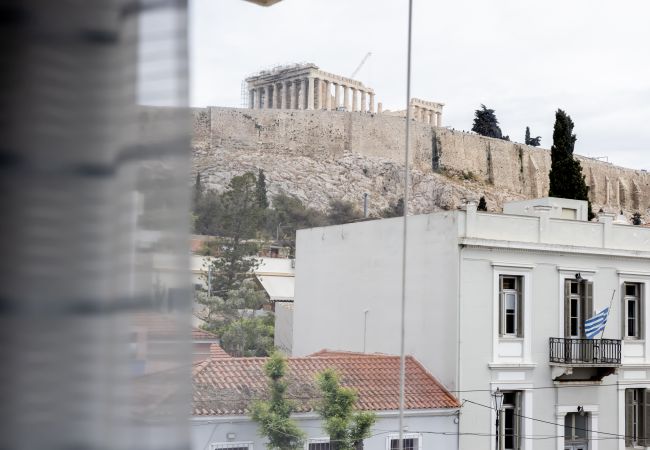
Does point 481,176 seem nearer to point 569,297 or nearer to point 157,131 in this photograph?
point 569,297

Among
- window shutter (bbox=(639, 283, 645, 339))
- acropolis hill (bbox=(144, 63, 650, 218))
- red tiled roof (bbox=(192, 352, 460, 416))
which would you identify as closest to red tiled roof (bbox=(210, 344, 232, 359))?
red tiled roof (bbox=(192, 352, 460, 416))

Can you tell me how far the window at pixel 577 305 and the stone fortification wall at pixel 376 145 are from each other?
20510 millimetres

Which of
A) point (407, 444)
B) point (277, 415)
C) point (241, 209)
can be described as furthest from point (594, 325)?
point (241, 209)

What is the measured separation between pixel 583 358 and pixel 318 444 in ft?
7.28

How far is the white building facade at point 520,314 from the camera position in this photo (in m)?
7.05

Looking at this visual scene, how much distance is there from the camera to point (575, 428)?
24.5 ft

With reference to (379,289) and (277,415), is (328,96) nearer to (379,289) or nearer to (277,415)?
(379,289)

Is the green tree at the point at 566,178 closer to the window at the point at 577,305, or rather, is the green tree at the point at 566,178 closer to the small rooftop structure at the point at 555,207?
the small rooftop structure at the point at 555,207

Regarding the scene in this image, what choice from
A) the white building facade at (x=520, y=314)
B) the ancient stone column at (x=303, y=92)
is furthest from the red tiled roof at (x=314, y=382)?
the ancient stone column at (x=303, y=92)

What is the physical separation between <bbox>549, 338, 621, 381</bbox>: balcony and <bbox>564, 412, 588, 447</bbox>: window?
0.30 m

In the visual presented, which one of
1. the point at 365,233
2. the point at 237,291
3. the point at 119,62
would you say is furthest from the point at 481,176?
the point at 119,62

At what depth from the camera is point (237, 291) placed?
15.2m

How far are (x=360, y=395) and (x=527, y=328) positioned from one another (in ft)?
4.63

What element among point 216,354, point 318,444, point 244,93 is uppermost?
point 244,93
